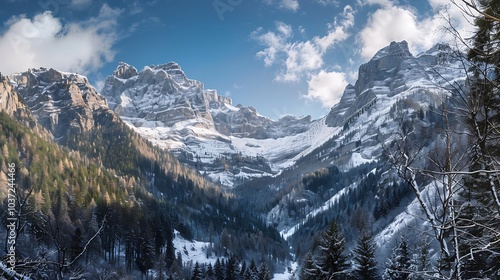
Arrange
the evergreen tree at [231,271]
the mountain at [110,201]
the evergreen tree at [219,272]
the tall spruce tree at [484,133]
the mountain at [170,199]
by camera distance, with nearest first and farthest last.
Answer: the tall spruce tree at [484,133] < the mountain at [170,199] < the evergreen tree at [231,271] < the mountain at [110,201] < the evergreen tree at [219,272]

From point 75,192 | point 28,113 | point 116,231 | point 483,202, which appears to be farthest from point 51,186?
point 28,113

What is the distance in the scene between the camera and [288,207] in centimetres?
18175

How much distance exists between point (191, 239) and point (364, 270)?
89143mm

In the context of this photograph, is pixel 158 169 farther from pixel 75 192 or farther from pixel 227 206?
pixel 75 192

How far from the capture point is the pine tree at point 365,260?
84.7 ft

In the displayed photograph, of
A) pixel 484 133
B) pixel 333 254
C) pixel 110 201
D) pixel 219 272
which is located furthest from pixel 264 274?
pixel 484 133

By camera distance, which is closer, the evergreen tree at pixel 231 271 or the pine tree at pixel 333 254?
the pine tree at pixel 333 254

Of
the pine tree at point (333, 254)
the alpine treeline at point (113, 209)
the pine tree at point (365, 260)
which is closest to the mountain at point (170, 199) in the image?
the alpine treeline at point (113, 209)

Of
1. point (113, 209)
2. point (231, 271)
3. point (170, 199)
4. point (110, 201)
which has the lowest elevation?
point (231, 271)

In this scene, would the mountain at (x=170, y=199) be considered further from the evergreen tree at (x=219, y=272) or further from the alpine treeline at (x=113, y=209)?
the evergreen tree at (x=219, y=272)

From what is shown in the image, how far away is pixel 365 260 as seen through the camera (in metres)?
26.1

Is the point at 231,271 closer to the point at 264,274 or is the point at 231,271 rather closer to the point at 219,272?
the point at 219,272

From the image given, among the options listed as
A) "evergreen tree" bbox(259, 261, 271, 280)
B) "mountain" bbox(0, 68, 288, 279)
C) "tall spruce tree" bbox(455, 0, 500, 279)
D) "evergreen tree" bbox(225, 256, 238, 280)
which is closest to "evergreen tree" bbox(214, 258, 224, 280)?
"evergreen tree" bbox(225, 256, 238, 280)

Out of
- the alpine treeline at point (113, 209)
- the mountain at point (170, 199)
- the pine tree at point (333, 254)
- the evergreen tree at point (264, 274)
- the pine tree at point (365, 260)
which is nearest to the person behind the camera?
the pine tree at point (333, 254)
